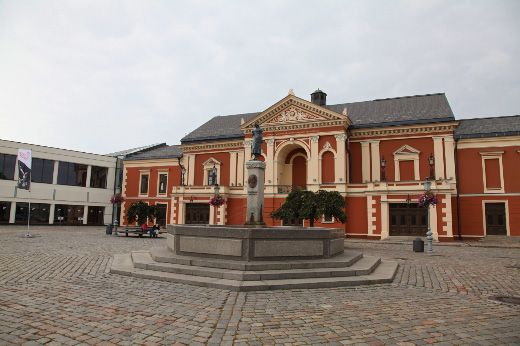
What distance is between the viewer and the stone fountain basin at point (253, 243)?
9.30 m

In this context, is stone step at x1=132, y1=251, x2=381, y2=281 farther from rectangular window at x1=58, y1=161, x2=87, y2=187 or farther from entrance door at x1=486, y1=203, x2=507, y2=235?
rectangular window at x1=58, y1=161, x2=87, y2=187

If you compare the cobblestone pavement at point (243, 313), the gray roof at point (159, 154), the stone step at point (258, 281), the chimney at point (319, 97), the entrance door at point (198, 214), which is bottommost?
the cobblestone pavement at point (243, 313)

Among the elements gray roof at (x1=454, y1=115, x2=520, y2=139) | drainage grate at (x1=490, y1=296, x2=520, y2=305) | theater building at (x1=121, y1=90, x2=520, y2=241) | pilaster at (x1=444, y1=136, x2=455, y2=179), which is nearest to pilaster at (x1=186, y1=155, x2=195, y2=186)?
theater building at (x1=121, y1=90, x2=520, y2=241)

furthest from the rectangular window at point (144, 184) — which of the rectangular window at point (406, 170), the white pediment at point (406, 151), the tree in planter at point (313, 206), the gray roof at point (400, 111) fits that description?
the rectangular window at point (406, 170)

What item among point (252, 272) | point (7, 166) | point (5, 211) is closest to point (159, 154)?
point (7, 166)

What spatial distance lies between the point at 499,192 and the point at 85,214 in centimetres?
4057

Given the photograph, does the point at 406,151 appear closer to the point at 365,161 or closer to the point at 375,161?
the point at 375,161

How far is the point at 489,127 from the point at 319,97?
16118 mm

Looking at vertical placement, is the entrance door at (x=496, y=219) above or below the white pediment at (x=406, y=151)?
below

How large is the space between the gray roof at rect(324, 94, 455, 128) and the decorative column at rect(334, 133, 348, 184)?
2639 millimetres

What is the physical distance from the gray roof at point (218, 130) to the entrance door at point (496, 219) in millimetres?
22334

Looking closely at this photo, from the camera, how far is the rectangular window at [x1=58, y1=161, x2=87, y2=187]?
38.2 m

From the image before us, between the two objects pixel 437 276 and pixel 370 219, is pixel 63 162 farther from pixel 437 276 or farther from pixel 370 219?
pixel 437 276

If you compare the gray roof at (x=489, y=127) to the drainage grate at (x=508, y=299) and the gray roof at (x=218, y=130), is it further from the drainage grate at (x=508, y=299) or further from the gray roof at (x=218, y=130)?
the drainage grate at (x=508, y=299)
